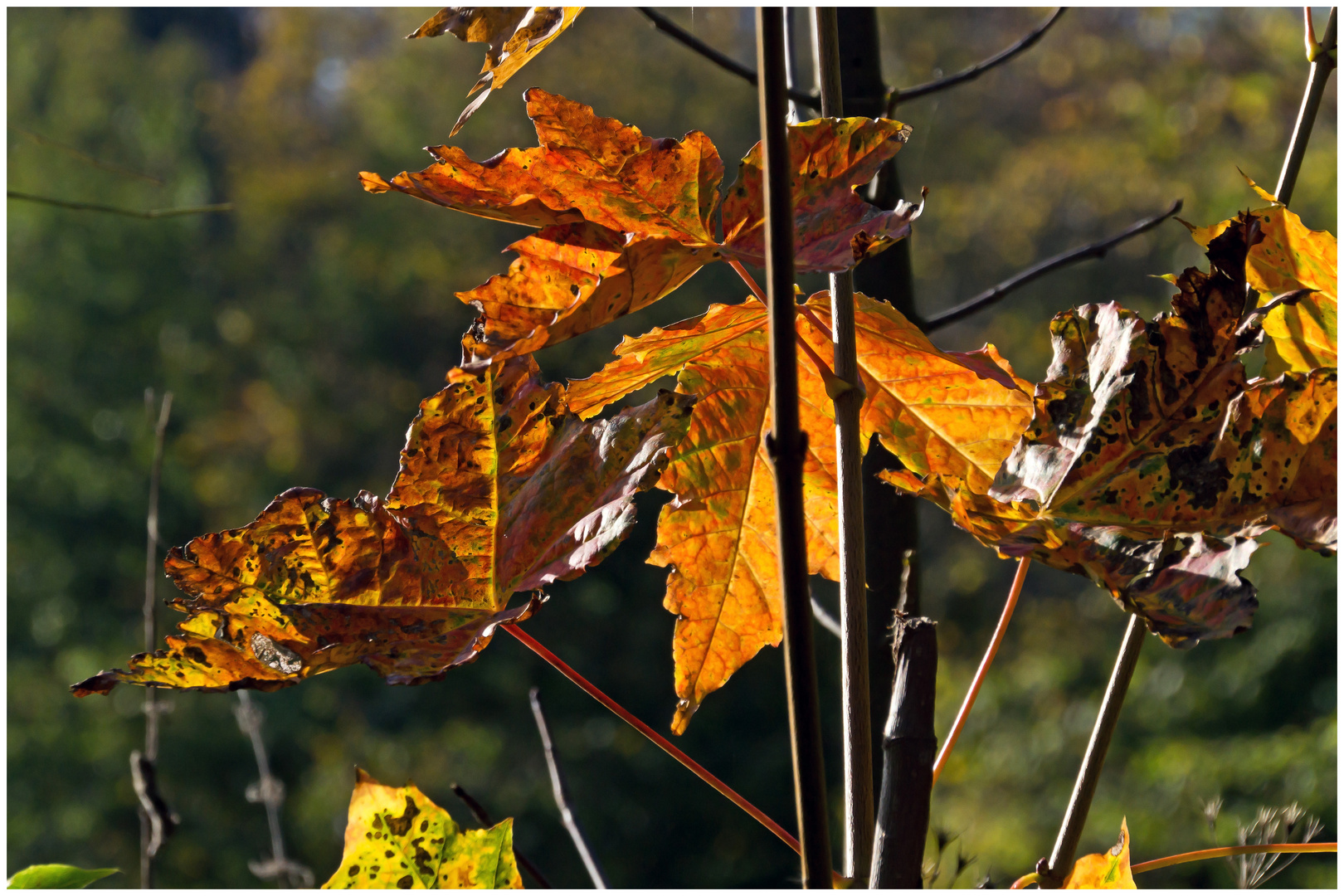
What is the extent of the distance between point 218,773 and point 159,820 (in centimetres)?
509

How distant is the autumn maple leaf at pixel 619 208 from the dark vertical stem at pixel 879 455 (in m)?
0.16

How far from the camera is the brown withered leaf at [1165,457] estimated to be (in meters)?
0.22

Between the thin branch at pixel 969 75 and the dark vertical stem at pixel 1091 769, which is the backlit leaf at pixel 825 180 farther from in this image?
the thin branch at pixel 969 75

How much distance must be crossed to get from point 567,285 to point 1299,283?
0.20 meters

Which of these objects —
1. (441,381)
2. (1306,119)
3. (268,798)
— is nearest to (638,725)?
(1306,119)

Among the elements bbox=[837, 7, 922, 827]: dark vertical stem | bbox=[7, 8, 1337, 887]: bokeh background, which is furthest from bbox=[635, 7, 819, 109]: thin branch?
bbox=[7, 8, 1337, 887]: bokeh background

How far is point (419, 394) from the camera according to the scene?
5.89m

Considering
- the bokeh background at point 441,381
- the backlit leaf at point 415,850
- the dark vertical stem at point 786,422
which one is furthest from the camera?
the bokeh background at point 441,381

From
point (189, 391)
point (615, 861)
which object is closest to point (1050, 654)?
point (615, 861)

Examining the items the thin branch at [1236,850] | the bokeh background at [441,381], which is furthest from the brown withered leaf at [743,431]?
the bokeh background at [441,381]

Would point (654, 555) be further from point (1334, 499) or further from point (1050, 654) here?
point (1050, 654)

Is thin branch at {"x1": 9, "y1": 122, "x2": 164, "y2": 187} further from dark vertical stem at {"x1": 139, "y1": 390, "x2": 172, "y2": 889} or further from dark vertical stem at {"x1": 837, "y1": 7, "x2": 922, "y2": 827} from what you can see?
dark vertical stem at {"x1": 837, "y1": 7, "x2": 922, "y2": 827}

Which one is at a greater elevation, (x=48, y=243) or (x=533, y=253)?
(x=48, y=243)

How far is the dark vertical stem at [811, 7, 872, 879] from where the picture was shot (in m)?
0.26
